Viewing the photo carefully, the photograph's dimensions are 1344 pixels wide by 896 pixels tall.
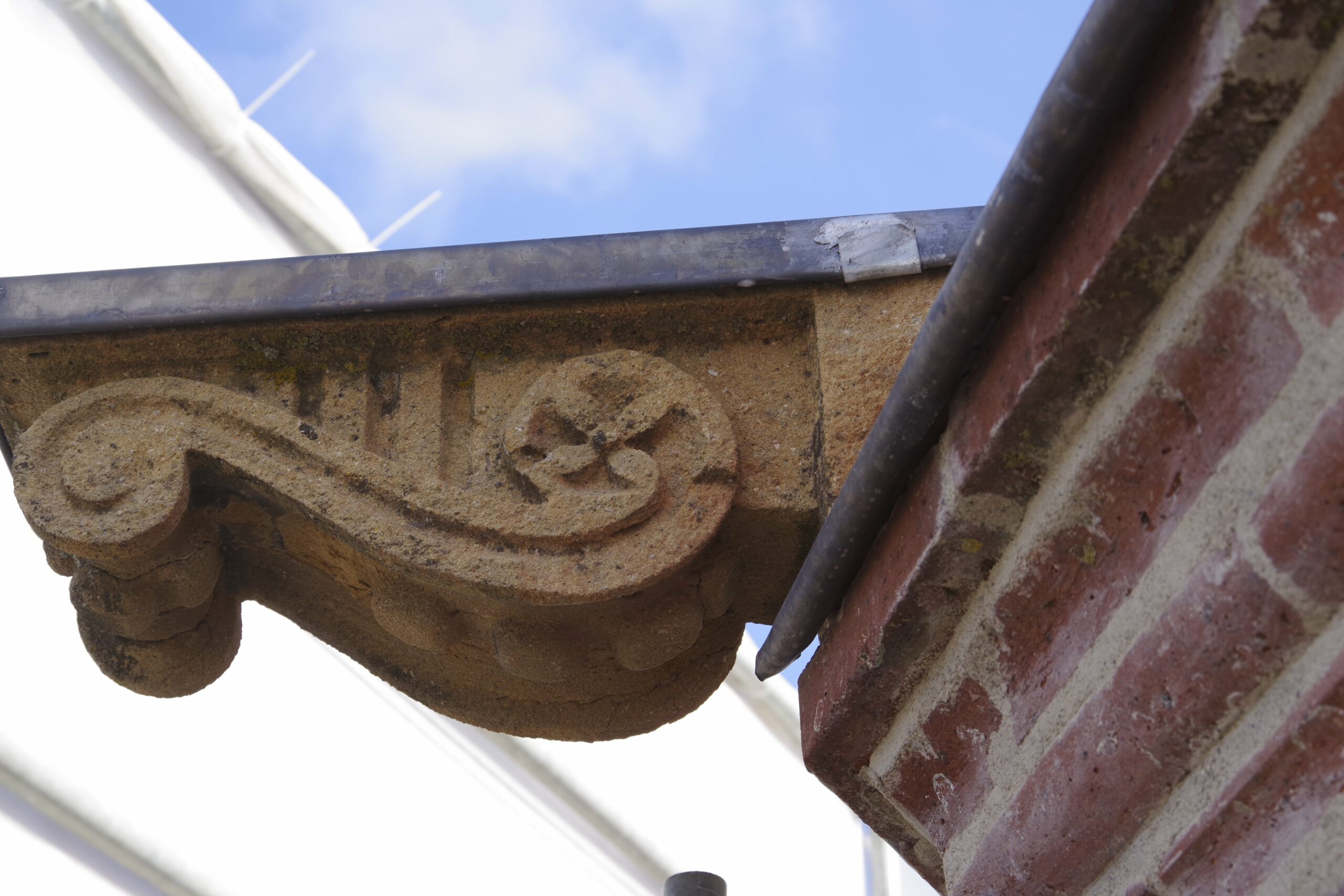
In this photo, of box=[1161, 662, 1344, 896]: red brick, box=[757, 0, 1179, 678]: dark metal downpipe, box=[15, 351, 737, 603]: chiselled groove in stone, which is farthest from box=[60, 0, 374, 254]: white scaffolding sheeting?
box=[1161, 662, 1344, 896]: red brick

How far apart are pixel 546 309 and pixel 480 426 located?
0.16 m

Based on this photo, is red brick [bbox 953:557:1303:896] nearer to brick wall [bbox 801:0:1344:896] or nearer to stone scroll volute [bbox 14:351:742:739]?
brick wall [bbox 801:0:1344:896]

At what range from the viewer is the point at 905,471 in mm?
1238

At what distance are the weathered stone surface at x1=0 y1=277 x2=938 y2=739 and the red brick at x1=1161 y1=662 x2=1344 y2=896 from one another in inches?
21.9

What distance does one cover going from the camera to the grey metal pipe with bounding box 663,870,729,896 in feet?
6.90

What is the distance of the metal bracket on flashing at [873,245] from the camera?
155 cm

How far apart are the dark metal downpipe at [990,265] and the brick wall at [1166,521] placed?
2 cm

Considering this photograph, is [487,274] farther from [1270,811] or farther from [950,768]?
[1270,811]

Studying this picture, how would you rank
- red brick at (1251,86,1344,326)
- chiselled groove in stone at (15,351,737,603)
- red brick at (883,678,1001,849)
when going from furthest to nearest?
chiselled groove in stone at (15,351,737,603), red brick at (883,678,1001,849), red brick at (1251,86,1344,326)

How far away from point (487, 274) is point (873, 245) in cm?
45

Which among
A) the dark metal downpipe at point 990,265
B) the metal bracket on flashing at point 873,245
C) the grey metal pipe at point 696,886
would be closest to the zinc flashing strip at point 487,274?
the metal bracket on flashing at point 873,245

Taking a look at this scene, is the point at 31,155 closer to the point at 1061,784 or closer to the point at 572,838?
the point at 572,838

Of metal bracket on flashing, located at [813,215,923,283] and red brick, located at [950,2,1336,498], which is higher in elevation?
red brick, located at [950,2,1336,498]

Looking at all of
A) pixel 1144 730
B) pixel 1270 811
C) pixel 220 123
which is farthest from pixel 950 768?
pixel 220 123
